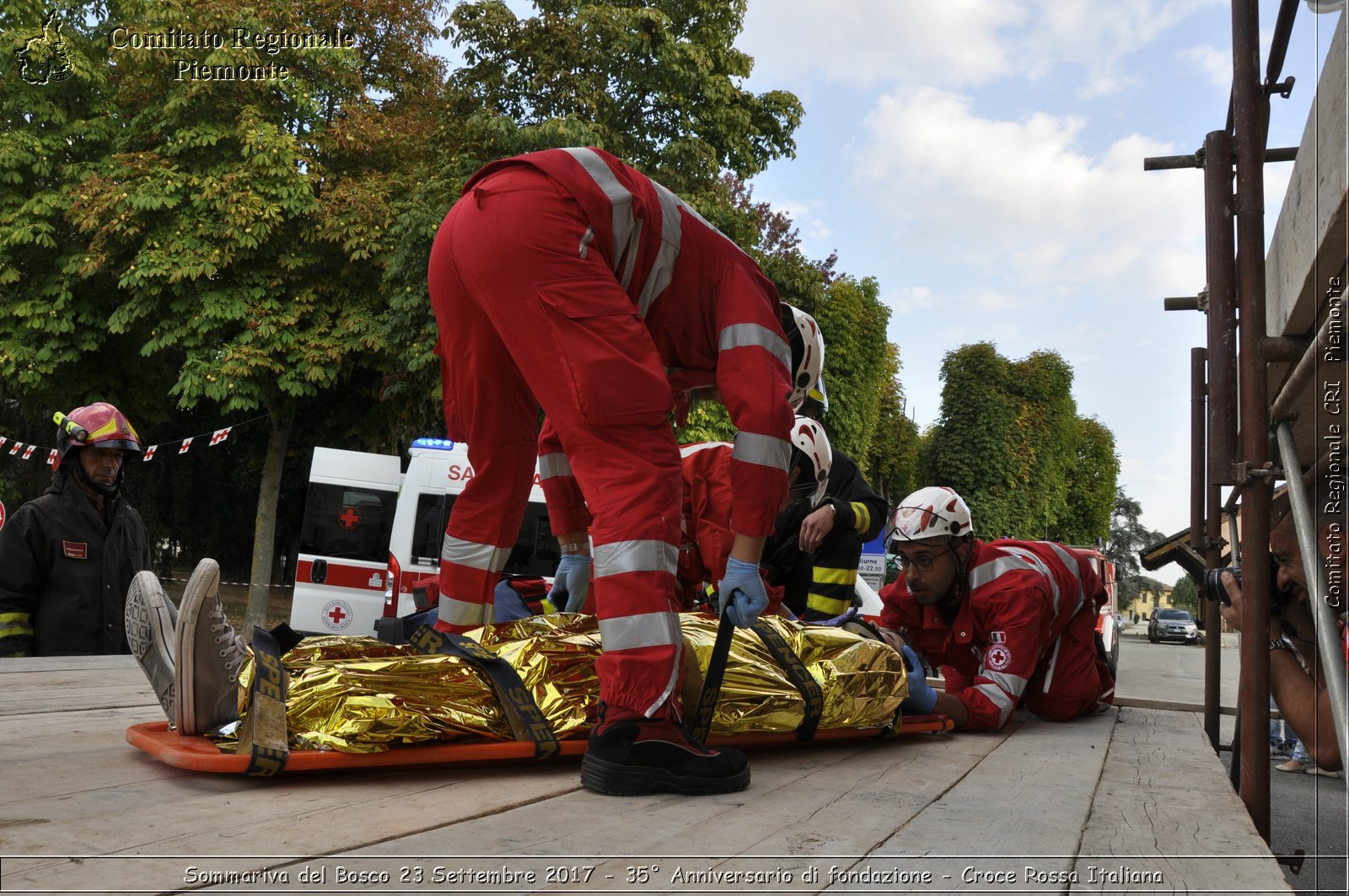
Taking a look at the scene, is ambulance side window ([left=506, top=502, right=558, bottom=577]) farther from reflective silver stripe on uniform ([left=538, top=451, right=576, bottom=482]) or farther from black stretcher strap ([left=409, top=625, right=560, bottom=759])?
black stretcher strap ([left=409, top=625, right=560, bottom=759])

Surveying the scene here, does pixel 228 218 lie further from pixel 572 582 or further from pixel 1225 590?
pixel 1225 590

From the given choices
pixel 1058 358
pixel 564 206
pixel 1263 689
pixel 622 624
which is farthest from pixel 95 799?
pixel 1058 358

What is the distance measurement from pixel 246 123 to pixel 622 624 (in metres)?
14.8

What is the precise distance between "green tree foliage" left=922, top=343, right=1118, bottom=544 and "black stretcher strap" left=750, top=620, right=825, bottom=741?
113 feet

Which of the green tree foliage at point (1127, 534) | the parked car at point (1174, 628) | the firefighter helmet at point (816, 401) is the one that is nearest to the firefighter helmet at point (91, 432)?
the firefighter helmet at point (816, 401)

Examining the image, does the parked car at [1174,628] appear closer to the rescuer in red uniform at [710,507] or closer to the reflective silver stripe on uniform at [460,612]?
the rescuer in red uniform at [710,507]

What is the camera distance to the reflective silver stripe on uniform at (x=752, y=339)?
2541 millimetres

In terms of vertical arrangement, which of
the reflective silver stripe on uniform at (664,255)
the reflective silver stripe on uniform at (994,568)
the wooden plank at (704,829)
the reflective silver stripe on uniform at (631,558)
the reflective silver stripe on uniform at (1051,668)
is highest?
the reflective silver stripe on uniform at (664,255)

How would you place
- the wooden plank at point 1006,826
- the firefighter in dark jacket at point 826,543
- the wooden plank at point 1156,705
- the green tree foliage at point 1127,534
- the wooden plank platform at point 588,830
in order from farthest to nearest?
the green tree foliage at point 1127,534
the wooden plank at point 1156,705
the firefighter in dark jacket at point 826,543
the wooden plank at point 1006,826
the wooden plank platform at point 588,830

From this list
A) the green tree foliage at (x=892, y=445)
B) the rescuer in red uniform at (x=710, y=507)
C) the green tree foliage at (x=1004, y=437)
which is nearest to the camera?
the rescuer in red uniform at (x=710, y=507)

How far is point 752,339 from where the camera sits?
254 cm

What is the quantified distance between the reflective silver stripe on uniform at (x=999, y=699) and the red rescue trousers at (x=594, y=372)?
1.63m

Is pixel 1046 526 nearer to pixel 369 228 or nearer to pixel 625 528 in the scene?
pixel 369 228

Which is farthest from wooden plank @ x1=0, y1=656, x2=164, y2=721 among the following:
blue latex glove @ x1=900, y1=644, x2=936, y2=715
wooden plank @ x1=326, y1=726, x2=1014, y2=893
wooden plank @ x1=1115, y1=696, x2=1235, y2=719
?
wooden plank @ x1=1115, y1=696, x2=1235, y2=719
